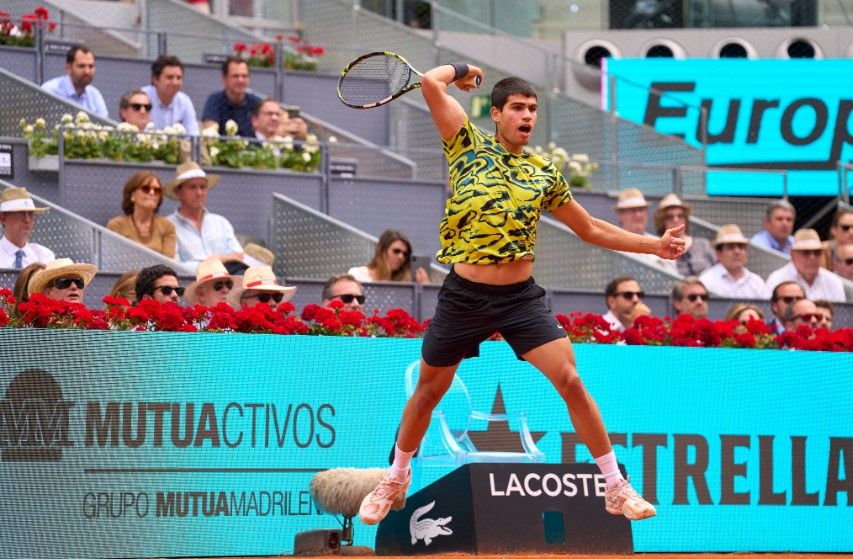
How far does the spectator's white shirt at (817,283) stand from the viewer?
14263mm

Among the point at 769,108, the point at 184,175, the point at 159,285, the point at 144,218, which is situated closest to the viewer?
the point at 159,285

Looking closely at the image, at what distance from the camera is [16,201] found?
37.1ft

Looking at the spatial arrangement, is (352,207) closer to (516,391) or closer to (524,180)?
(516,391)

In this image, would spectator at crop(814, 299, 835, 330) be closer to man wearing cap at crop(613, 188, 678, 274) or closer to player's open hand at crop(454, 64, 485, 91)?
man wearing cap at crop(613, 188, 678, 274)

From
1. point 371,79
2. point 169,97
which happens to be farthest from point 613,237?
point 169,97

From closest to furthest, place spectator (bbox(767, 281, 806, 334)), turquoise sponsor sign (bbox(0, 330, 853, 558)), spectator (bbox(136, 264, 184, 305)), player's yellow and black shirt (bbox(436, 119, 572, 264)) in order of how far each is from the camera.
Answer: player's yellow and black shirt (bbox(436, 119, 572, 264)) → turquoise sponsor sign (bbox(0, 330, 853, 558)) → spectator (bbox(136, 264, 184, 305)) → spectator (bbox(767, 281, 806, 334))

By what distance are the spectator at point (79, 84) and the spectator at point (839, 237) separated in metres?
7.33

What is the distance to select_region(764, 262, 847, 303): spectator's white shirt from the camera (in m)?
14.3

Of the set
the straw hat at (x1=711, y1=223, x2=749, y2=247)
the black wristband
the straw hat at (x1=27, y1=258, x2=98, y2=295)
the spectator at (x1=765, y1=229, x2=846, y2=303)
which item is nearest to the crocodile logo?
the straw hat at (x1=27, y1=258, x2=98, y2=295)

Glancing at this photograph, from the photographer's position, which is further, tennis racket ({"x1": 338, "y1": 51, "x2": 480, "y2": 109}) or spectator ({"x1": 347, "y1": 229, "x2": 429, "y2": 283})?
spectator ({"x1": 347, "y1": 229, "x2": 429, "y2": 283})

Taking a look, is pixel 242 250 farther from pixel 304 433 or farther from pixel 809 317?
pixel 809 317

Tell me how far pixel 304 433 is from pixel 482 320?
2.44 meters

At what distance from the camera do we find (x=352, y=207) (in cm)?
1457

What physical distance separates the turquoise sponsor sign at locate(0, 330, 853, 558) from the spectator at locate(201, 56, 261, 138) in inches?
228
